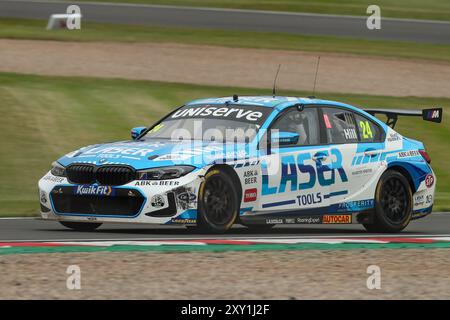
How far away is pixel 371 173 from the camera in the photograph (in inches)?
545

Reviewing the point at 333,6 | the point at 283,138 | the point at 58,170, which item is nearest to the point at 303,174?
the point at 283,138

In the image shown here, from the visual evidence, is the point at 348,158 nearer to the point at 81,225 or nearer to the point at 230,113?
the point at 230,113

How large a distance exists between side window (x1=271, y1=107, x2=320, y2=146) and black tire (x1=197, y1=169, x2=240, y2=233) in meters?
1.13

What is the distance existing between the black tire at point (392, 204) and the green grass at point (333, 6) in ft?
85.5

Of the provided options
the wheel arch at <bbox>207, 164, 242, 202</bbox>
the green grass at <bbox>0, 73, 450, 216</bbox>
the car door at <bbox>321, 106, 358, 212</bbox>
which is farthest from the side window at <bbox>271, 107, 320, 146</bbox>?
the green grass at <bbox>0, 73, 450, 216</bbox>

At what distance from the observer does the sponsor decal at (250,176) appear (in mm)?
12539

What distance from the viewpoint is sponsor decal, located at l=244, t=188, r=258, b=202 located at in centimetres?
1258

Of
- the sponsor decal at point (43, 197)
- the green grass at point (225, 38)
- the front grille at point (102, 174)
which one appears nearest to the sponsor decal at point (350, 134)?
the front grille at point (102, 174)

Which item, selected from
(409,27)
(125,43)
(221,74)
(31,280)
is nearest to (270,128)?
(31,280)

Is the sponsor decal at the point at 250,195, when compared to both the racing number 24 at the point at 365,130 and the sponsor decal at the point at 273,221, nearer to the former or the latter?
the sponsor decal at the point at 273,221

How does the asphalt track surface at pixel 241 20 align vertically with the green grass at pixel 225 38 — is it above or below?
above

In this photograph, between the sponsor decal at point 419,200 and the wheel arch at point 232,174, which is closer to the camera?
the wheel arch at point 232,174

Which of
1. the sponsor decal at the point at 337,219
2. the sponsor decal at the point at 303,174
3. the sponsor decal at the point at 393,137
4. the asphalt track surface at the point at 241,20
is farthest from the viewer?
the asphalt track surface at the point at 241,20
